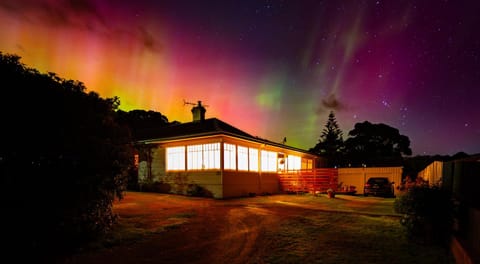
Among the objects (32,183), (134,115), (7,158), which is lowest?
(32,183)

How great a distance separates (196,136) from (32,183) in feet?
37.2

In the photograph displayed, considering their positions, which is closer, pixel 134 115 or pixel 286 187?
pixel 286 187

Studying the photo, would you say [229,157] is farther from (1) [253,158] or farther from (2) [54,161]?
(2) [54,161]

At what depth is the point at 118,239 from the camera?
23.4ft

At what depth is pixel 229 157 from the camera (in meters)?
17.2

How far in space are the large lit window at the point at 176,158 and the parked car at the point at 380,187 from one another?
1310 cm

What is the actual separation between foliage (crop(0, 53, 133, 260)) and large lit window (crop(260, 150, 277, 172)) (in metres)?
14.0

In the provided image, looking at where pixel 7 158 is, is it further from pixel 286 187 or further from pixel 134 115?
→ pixel 134 115

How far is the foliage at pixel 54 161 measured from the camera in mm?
5910

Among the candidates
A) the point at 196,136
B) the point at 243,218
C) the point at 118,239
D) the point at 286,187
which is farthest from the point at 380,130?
the point at 118,239

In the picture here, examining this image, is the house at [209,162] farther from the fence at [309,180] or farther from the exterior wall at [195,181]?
the fence at [309,180]

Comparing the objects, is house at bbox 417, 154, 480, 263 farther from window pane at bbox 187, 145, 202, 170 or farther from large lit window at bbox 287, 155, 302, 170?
large lit window at bbox 287, 155, 302, 170

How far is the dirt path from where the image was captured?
5.96 meters

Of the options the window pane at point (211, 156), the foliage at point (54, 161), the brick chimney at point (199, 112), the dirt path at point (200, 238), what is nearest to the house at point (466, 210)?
the dirt path at point (200, 238)
